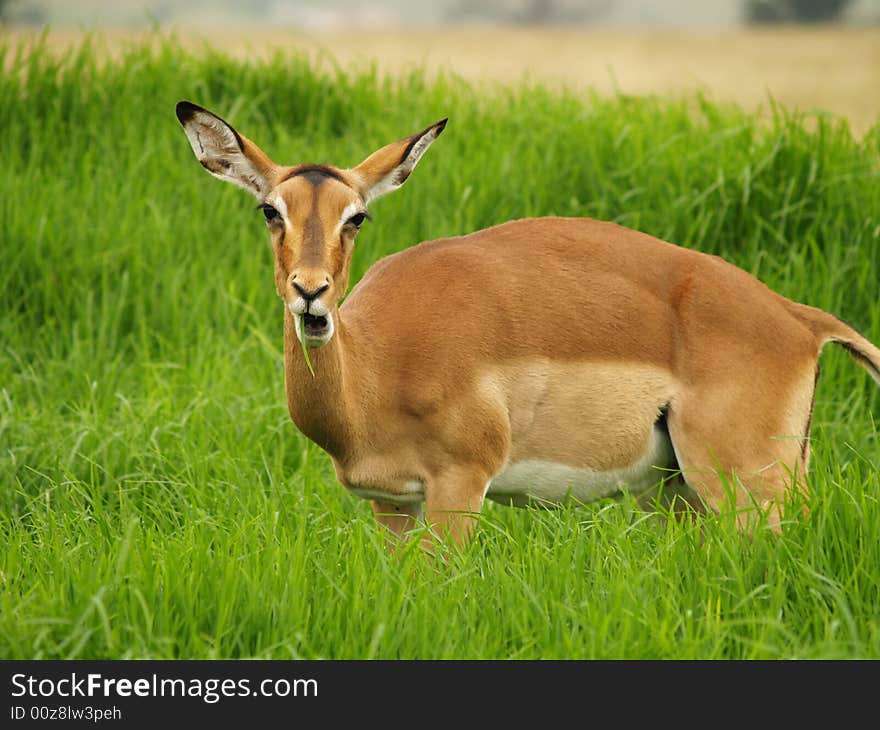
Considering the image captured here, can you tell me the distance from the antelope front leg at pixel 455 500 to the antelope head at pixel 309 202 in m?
0.74

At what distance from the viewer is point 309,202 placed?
449 centimetres

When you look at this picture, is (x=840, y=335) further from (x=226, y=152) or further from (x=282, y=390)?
(x=282, y=390)

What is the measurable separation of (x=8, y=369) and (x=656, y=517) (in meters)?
3.74

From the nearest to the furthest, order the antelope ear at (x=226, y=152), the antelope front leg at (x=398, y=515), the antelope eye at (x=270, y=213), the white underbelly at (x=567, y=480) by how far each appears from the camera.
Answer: the antelope eye at (x=270, y=213) < the antelope ear at (x=226, y=152) < the white underbelly at (x=567, y=480) < the antelope front leg at (x=398, y=515)

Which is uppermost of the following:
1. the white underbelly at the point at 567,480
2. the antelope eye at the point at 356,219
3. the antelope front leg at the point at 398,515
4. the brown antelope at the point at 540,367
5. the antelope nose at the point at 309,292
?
the antelope eye at the point at 356,219

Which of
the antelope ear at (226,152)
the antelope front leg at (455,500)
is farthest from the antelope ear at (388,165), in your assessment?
the antelope front leg at (455,500)

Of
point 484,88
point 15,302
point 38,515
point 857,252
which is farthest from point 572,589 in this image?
point 484,88

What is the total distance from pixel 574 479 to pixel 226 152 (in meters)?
1.89

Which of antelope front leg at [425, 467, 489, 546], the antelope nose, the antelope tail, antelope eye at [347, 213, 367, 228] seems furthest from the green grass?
antelope eye at [347, 213, 367, 228]

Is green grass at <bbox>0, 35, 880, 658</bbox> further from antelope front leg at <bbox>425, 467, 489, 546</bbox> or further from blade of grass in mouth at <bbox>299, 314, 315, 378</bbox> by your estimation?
blade of grass in mouth at <bbox>299, 314, 315, 378</bbox>

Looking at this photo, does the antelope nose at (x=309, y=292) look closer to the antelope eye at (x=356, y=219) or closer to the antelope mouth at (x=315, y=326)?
the antelope mouth at (x=315, y=326)

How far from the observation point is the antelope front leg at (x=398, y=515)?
5273mm

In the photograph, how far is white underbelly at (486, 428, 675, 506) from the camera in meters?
5.17
